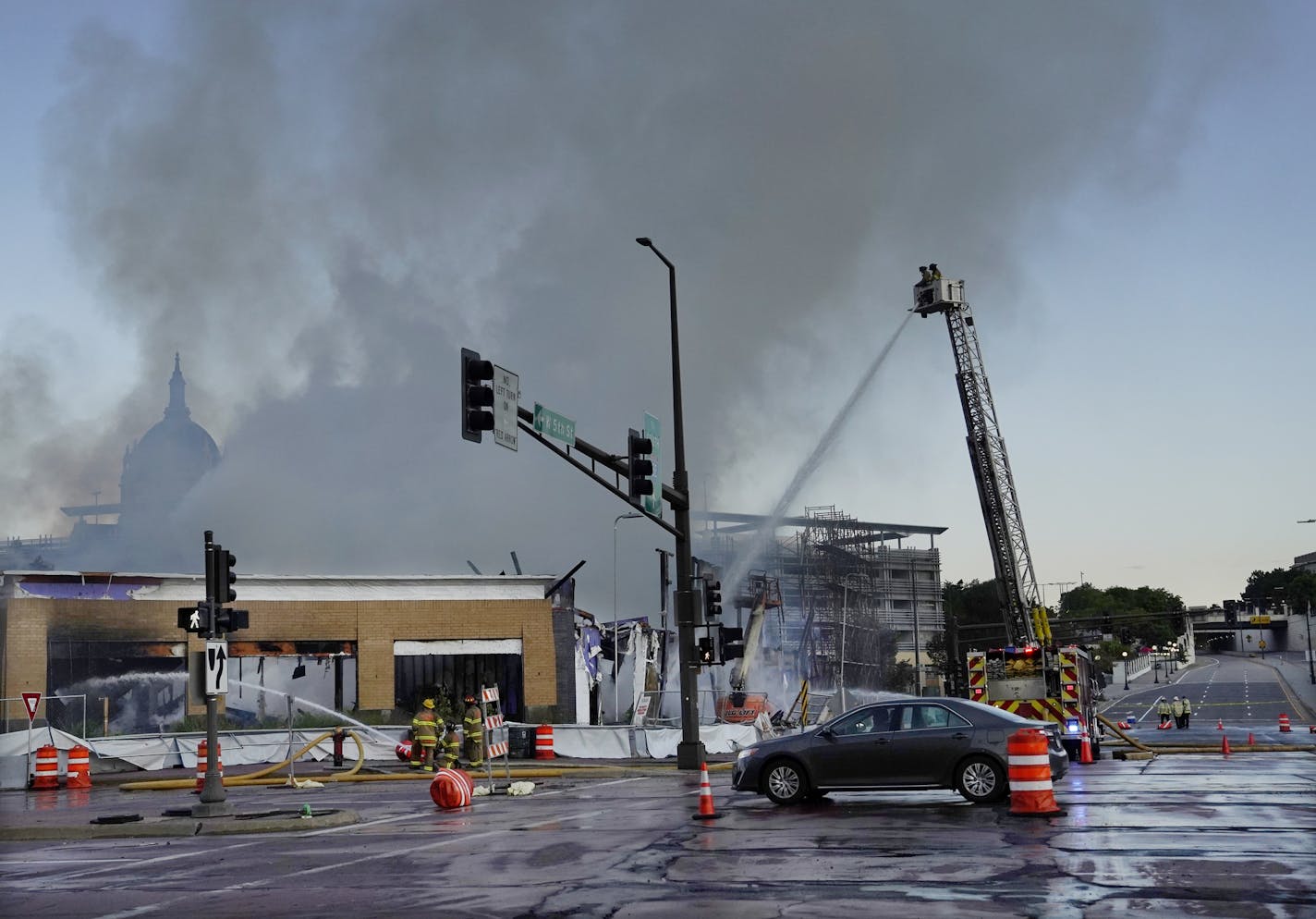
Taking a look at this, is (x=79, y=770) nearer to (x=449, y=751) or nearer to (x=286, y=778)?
(x=286, y=778)

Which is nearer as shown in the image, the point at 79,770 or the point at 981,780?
the point at 981,780

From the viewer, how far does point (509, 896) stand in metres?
10.6

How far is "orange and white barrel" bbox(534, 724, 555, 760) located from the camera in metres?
34.8

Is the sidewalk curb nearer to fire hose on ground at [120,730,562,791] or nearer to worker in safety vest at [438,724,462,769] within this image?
worker in safety vest at [438,724,462,769]

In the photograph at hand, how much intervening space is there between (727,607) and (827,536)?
18.6 metres

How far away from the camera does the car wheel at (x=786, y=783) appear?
18.1m

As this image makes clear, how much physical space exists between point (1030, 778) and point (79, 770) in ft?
70.9

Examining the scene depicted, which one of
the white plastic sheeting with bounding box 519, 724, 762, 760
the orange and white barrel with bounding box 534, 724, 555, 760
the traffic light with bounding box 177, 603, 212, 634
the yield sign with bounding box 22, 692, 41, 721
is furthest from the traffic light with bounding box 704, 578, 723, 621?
the yield sign with bounding box 22, 692, 41, 721

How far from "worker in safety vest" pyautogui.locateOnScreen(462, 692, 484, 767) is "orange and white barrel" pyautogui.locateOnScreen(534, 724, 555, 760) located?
5322mm

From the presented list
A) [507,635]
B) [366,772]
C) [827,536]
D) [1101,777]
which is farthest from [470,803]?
[827,536]

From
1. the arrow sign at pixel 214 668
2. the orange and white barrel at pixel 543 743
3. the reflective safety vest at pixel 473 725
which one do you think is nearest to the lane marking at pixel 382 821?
the arrow sign at pixel 214 668

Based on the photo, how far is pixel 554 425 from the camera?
24.4 m

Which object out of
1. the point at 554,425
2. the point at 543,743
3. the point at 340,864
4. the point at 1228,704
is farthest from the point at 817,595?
the point at 340,864

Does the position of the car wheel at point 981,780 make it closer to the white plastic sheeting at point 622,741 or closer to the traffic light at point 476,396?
the traffic light at point 476,396
